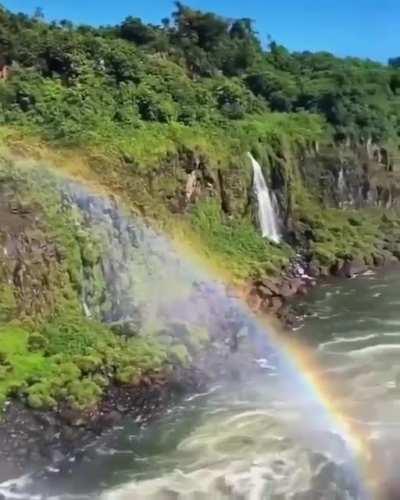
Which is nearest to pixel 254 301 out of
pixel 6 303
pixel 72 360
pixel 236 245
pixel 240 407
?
pixel 236 245

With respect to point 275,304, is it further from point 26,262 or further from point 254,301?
point 26,262

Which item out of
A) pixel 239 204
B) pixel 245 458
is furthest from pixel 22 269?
pixel 239 204

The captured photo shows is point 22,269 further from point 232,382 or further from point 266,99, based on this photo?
point 266,99

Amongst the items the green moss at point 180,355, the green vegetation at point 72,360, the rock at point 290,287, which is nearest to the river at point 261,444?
the green moss at point 180,355

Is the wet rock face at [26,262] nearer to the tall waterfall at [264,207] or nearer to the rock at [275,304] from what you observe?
the rock at [275,304]

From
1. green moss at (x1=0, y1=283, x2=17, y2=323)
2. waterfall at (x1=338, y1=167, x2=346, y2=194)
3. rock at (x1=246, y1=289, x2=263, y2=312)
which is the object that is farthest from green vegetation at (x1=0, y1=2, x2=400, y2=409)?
rock at (x1=246, y1=289, x2=263, y2=312)

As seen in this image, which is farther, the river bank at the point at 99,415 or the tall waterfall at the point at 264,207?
the tall waterfall at the point at 264,207
